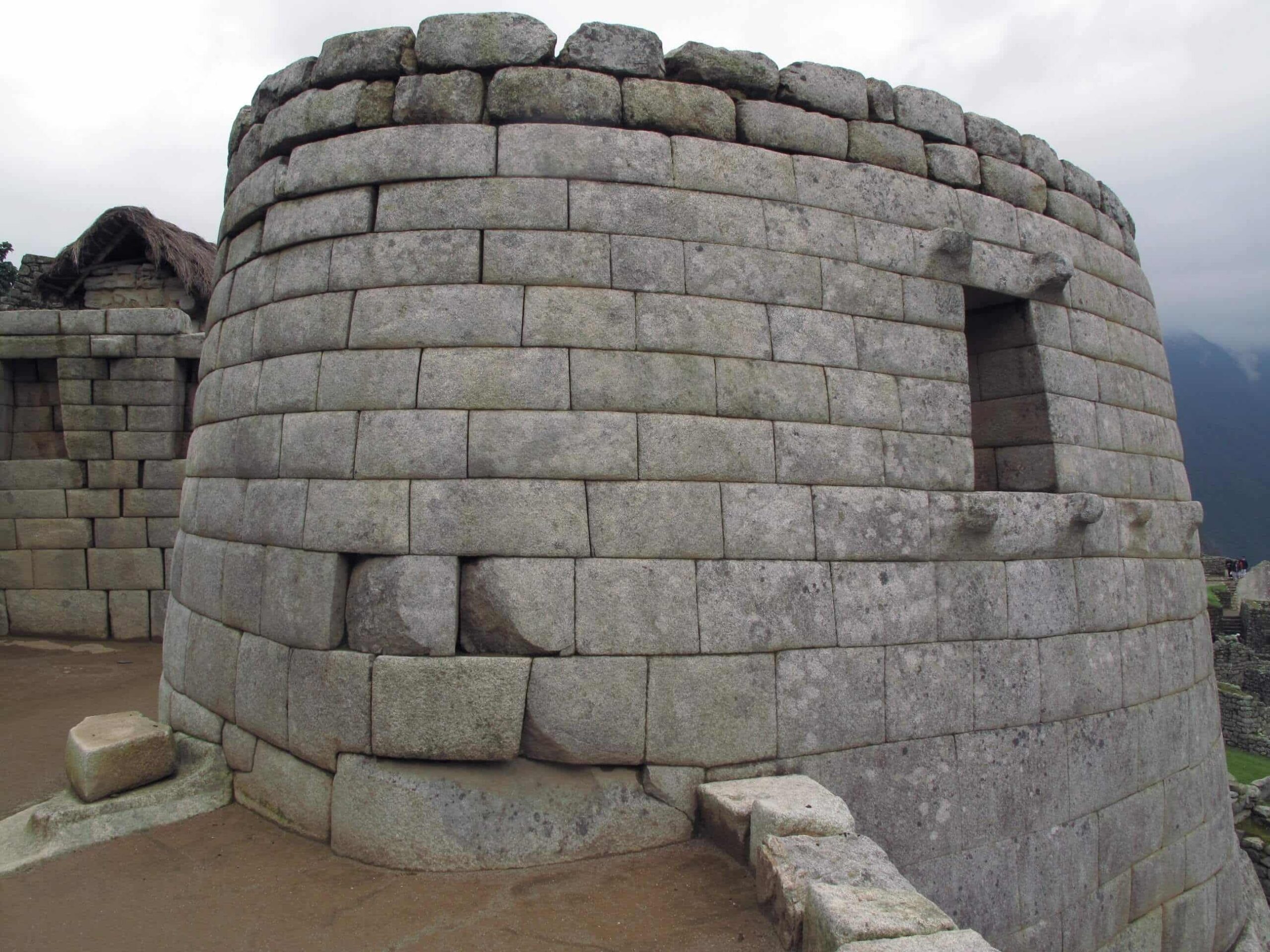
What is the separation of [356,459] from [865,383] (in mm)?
2789

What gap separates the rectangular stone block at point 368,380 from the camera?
4051mm

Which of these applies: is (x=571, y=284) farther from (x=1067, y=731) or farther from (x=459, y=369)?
(x=1067, y=731)

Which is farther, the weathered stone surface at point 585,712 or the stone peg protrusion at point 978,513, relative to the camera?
the stone peg protrusion at point 978,513

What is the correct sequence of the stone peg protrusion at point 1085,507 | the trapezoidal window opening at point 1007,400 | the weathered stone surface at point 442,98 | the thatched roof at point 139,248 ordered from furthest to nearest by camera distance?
the thatched roof at point 139,248, the trapezoidal window opening at point 1007,400, the stone peg protrusion at point 1085,507, the weathered stone surface at point 442,98

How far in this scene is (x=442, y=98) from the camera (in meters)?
4.27

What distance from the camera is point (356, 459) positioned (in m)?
4.05

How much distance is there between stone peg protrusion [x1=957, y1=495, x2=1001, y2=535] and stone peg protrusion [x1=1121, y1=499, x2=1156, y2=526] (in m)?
1.42

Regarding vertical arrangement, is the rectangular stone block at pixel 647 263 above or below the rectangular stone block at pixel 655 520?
above

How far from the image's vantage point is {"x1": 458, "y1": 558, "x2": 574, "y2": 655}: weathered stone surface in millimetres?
3811

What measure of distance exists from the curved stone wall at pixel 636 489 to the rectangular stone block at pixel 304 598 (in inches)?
0.8

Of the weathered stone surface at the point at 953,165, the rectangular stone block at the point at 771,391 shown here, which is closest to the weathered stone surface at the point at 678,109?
the rectangular stone block at the point at 771,391

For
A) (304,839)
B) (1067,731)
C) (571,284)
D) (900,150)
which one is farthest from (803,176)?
(304,839)

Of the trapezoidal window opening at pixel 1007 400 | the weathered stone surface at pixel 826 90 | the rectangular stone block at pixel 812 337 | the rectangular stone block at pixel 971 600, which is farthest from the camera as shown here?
the trapezoidal window opening at pixel 1007 400

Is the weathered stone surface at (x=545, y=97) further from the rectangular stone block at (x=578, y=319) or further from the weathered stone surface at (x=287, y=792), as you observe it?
the weathered stone surface at (x=287, y=792)
